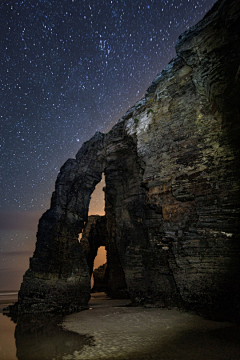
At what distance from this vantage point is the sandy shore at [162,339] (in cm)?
506

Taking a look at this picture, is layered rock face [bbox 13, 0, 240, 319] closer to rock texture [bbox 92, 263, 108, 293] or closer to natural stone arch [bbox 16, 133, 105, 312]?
natural stone arch [bbox 16, 133, 105, 312]

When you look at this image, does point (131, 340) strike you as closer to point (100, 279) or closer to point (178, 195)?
point (178, 195)

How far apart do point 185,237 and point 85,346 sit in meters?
5.86

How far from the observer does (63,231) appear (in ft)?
55.3

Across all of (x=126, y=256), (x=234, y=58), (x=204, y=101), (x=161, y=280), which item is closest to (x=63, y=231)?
(x=126, y=256)

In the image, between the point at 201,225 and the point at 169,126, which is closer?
the point at 201,225

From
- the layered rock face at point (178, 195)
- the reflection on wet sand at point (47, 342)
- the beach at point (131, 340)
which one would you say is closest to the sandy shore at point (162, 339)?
the beach at point (131, 340)

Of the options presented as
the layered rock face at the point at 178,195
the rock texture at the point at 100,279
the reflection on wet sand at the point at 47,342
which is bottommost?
the rock texture at the point at 100,279

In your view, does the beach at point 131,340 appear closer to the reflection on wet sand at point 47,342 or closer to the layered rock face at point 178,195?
the reflection on wet sand at point 47,342

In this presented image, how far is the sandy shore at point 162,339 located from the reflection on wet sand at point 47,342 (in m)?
0.36

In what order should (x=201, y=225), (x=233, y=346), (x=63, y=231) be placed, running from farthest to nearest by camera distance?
(x=63, y=231) → (x=201, y=225) → (x=233, y=346)

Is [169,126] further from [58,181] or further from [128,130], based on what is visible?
[58,181]

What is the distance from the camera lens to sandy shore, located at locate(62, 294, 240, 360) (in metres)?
5.06

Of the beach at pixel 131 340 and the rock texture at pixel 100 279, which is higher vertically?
the beach at pixel 131 340
